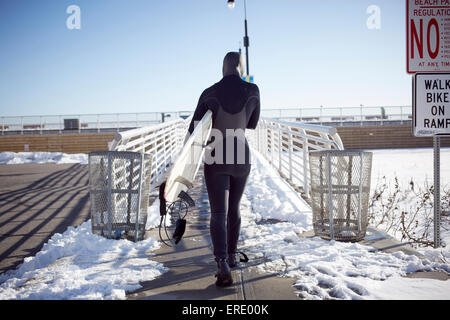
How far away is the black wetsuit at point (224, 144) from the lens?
2.81 meters

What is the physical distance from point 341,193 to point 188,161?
2.03 metres

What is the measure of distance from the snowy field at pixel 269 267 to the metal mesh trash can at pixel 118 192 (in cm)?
19

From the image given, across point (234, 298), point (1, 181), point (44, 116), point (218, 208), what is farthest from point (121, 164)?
point (44, 116)

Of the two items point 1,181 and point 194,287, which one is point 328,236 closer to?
point 194,287

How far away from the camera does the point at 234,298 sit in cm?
258

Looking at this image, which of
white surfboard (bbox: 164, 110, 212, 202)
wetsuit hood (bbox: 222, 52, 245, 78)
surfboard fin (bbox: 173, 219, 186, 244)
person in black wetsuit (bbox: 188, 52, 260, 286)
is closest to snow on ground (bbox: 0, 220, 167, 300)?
surfboard fin (bbox: 173, 219, 186, 244)

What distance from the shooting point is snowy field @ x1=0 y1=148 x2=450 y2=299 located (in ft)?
8.56

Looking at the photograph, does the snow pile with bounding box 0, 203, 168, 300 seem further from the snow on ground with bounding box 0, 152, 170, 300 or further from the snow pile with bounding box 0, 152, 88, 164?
the snow pile with bounding box 0, 152, 88, 164

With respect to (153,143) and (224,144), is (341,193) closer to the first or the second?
(224,144)

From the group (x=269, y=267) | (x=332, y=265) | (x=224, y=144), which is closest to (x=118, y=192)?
(x=224, y=144)

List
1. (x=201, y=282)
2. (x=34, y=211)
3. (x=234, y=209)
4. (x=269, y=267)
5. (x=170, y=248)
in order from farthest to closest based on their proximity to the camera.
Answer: (x=34, y=211) → (x=170, y=248) → (x=269, y=267) → (x=234, y=209) → (x=201, y=282)

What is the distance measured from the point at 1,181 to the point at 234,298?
31.7 ft

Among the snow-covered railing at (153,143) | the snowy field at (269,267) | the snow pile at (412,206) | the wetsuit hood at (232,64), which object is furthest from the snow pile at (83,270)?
the snow pile at (412,206)

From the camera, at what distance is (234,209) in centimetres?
304
